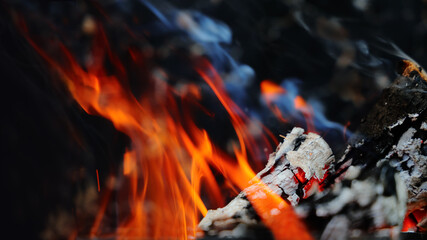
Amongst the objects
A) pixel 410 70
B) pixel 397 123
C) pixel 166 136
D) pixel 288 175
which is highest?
pixel 410 70

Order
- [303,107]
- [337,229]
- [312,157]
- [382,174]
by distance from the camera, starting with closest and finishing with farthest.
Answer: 1. [337,229]
2. [382,174]
3. [312,157]
4. [303,107]

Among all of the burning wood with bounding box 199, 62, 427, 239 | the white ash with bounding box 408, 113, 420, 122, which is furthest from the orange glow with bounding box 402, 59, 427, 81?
the white ash with bounding box 408, 113, 420, 122

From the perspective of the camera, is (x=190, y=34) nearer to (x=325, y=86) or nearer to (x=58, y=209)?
(x=325, y=86)

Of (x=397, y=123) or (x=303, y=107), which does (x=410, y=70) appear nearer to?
(x=397, y=123)

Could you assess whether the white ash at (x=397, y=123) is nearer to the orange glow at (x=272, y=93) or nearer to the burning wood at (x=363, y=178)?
the burning wood at (x=363, y=178)

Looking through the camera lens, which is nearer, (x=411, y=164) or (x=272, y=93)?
(x=411, y=164)

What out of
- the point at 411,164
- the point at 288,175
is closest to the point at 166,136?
the point at 288,175
